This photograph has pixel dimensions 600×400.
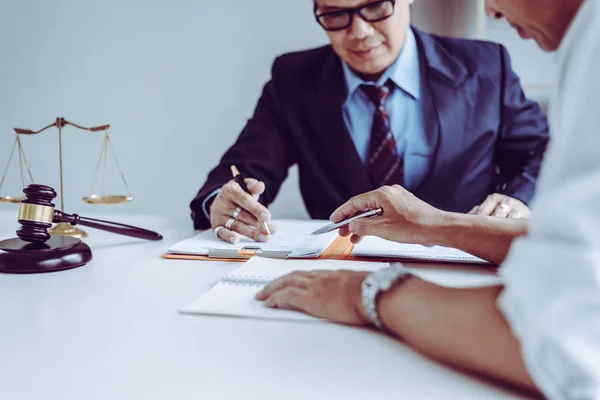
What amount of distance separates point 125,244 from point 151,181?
5.10 ft

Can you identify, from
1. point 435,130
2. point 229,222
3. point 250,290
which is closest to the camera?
point 250,290

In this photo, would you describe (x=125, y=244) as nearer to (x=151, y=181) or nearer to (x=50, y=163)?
(x=151, y=181)

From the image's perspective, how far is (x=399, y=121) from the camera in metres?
2.03

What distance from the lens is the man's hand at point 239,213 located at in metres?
1.38

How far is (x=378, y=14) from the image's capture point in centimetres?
185

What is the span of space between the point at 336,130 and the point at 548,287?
5.09 ft

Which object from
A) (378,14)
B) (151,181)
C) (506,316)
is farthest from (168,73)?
(506,316)

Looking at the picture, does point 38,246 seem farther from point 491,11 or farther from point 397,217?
point 491,11

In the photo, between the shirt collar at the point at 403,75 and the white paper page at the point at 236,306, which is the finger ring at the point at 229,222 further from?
the shirt collar at the point at 403,75

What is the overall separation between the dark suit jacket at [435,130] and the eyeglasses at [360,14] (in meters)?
0.27

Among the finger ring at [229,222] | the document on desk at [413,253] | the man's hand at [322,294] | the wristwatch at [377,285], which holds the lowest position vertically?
the finger ring at [229,222]

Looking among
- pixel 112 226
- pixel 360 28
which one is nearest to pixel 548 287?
pixel 112 226

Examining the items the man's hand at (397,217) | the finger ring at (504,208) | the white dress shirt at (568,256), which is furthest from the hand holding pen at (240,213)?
the white dress shirt at (568,256)

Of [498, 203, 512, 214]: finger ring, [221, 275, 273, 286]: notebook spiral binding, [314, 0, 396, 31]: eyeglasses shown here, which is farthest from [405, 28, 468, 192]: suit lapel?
[221, 275, 273, 286]: notebook spiral binding
